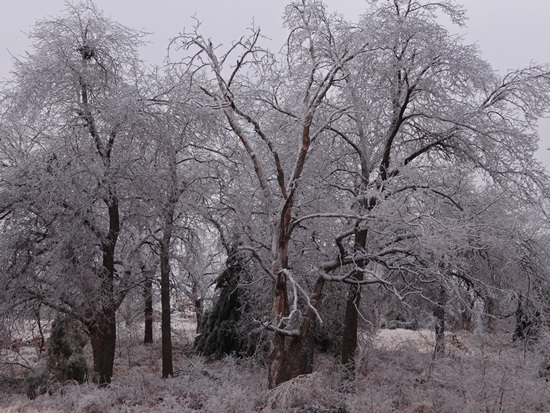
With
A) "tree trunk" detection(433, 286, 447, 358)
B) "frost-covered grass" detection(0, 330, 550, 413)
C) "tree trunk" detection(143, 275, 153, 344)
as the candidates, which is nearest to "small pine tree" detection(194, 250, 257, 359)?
"tree trunk" detection(143, 275, 153, 344)

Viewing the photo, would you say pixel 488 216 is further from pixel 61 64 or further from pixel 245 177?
pixel 61 64

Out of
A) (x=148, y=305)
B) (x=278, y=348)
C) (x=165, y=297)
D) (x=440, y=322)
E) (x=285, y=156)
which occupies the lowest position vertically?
(x=278, y=348)

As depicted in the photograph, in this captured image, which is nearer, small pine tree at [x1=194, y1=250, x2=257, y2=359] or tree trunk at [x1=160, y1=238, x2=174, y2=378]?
tree trunk at [x1=160, y1=238, x2=174, y2=378]

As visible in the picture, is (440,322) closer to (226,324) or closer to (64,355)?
(226,324)

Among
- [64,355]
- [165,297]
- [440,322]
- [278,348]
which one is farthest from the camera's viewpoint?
[440,322]

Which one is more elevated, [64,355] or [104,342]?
Answer: [104,342]

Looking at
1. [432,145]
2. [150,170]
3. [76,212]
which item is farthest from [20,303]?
[432,145]

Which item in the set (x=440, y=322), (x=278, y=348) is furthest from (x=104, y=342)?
(x=440, y=322)

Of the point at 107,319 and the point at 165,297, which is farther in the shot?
the point at 165,297

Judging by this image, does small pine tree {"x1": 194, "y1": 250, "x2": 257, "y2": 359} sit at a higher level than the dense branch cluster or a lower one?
lower

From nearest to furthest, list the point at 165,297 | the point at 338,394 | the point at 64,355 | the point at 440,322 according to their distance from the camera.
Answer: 1. the point at 338,394
2. the point at 64,355
3. the point at 165,297
4. the point at 440,322

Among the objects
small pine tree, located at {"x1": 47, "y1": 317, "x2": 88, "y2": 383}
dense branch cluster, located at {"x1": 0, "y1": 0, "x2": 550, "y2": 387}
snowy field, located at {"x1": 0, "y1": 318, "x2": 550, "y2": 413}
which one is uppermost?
dense branch cluster, located at {"x1": 0, "y1": 0, "x2": 550, "y2": 387}

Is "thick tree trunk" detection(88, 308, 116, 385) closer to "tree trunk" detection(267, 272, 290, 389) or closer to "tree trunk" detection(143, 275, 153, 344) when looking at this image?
"tree trunk" detection(143, 275, 153, 344)

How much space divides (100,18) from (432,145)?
8091 mm
